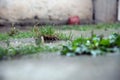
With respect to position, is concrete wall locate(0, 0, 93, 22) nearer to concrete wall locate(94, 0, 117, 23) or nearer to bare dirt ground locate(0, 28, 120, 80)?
concrete wall locate(94, 0, 117, 23)

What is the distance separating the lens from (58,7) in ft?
25.2

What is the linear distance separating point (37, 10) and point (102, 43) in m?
4.86

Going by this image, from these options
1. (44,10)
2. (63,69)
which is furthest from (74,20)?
(63,69)

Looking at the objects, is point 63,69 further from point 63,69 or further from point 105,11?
point 105,11

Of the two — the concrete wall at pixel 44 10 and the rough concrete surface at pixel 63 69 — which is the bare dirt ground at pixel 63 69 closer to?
the rough concrete surface at pixel 63 69

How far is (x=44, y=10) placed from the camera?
766cm

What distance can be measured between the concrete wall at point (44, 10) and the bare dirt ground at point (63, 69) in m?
5.06

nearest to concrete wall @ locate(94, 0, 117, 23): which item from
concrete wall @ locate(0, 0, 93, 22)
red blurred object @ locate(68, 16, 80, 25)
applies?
concrete wall @ locate(0, 0, 93, 22)

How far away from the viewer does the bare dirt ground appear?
2.48 m

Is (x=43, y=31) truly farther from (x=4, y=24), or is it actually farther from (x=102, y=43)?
(x=4, y=24)

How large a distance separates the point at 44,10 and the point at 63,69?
528 centimetres

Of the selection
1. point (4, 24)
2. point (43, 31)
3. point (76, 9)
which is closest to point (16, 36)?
point (43, 31)

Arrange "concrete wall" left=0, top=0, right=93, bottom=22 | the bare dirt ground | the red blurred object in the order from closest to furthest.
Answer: the bare dirt ground
the red blurred object
"concrete wall" left=0, top=0, right=93, bottom=22

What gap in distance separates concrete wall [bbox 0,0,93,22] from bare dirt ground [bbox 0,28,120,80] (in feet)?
16.6
